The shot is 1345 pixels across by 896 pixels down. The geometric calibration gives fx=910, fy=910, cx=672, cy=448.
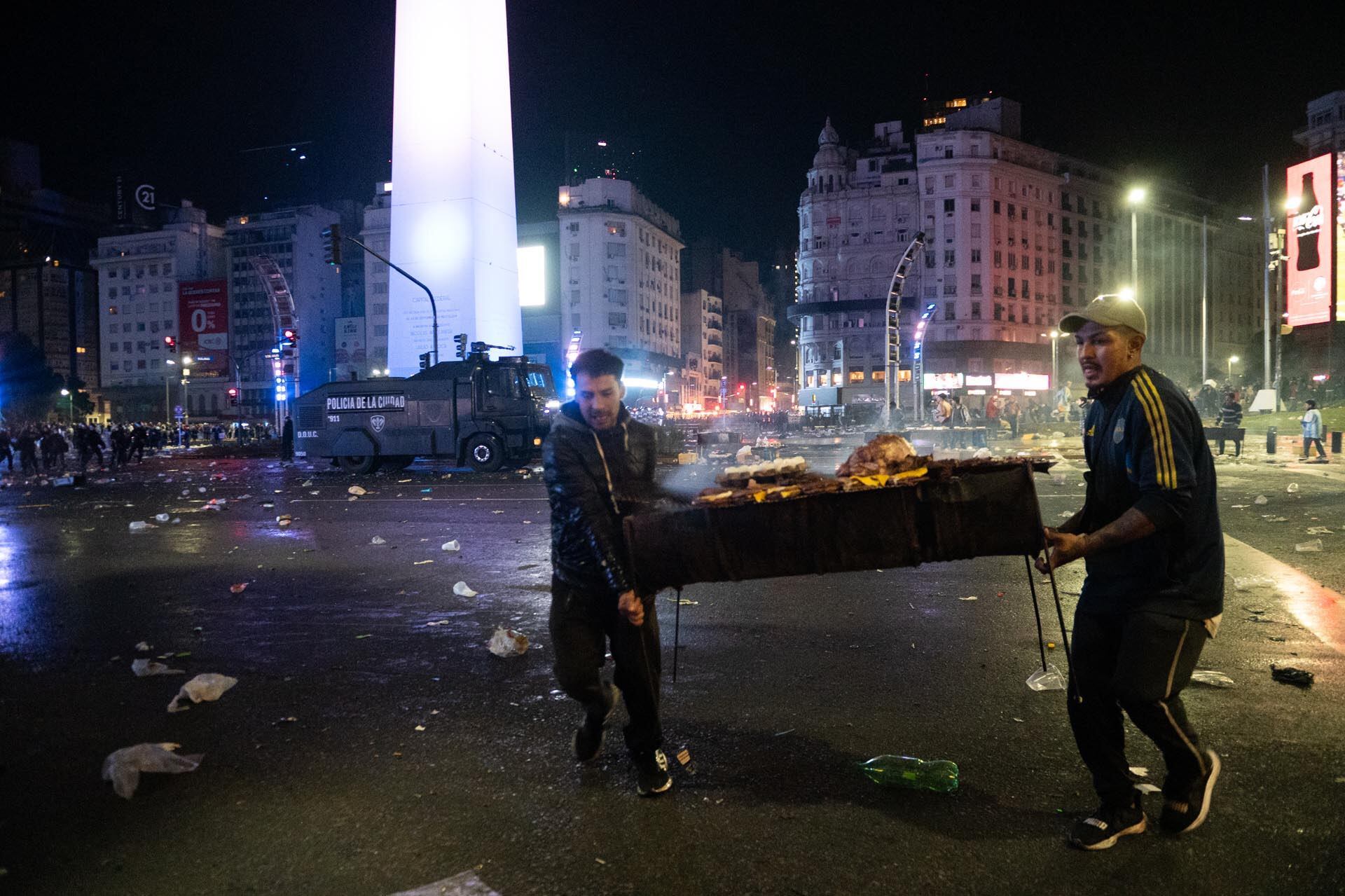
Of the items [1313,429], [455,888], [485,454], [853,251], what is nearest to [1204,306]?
[1313,429]

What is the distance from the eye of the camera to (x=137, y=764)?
3.97m

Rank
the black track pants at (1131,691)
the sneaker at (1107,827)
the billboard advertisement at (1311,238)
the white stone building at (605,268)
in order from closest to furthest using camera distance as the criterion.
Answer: the black track pants at (1131,691)
the sneaker at (1107,827)
the billboard advertisement at (1311,238)
the white stone building at (605,268)

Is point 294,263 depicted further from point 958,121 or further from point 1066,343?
point 1066,343

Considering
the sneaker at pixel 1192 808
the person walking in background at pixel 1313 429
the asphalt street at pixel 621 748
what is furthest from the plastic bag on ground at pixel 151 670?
the person walking in background at pixel 1313 429

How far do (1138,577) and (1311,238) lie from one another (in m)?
48.6

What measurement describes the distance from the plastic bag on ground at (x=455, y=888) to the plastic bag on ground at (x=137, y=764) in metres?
1.66

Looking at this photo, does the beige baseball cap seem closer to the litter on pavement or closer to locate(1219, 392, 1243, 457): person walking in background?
the litter on pavement

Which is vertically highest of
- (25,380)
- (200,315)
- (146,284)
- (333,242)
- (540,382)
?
(146,284)

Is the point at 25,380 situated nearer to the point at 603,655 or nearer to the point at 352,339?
the point at 352,339

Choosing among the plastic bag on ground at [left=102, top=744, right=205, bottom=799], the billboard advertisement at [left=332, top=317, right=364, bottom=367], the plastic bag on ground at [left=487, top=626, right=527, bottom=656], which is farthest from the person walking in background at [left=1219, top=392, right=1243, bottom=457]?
the billboard advertisement at [left=332, top=317, right=364, bottom=367]

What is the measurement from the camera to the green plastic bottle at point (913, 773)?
3.63m

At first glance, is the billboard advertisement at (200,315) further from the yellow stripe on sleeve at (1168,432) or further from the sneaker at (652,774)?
the yellow stripe on sleeve at (1168,432)

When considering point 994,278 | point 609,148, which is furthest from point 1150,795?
point 609,148

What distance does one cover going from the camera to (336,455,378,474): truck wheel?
24969 mm
